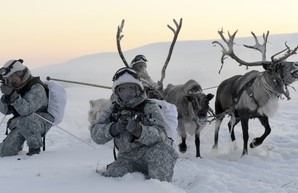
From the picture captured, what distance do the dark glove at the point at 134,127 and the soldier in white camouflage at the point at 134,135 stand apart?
1.6 inches

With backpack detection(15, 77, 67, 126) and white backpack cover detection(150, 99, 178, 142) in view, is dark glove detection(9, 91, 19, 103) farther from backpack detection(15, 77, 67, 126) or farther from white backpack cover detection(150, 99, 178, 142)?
white backpack cover detection(150, 99, 178, 142)

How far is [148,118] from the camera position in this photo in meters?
4.58

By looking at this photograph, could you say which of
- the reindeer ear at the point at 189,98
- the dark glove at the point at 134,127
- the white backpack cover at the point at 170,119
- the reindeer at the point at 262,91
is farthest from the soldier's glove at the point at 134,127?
the reindeer at the point at 262,91

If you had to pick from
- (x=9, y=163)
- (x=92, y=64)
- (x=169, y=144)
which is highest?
(x=169, y=144)

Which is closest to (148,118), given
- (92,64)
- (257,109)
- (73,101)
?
(257,109)

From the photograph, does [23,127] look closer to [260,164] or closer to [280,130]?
[260,164]

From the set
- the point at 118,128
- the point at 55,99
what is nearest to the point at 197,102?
the point at 55,99

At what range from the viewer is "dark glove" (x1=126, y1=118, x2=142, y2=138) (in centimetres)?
427

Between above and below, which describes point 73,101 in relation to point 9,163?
below

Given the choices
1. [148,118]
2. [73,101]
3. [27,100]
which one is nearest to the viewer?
[148,118]

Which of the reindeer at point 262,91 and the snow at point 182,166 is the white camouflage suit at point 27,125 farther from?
the reindeer at point 262,91

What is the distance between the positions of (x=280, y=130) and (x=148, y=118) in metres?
7.29

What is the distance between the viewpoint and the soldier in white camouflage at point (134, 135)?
4484 mm

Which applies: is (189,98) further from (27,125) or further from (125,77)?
(125,77)
